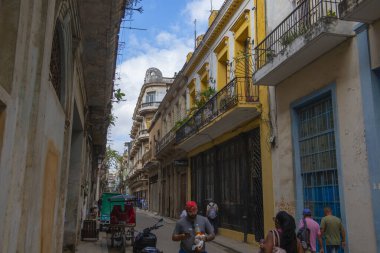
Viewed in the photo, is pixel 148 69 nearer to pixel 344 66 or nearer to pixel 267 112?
pixel 267 112

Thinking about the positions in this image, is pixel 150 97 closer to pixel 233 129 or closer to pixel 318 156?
pixel 233 129

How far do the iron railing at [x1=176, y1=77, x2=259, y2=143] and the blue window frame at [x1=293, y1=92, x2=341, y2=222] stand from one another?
106 inches

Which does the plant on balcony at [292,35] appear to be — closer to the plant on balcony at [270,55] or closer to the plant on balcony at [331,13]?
the plant on balcony at [270,55]

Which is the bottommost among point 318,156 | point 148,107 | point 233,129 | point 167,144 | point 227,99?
point 318,156

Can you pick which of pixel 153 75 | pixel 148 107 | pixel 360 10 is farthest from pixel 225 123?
pixel 153 75

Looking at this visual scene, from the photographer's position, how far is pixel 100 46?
9234 millimetres

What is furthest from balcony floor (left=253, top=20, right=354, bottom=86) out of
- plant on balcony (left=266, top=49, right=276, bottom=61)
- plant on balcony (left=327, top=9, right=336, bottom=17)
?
plant on balcony (left=327, top=9, right=336, bottom=17)

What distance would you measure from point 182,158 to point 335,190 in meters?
15.7

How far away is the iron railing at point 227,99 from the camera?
13.6 meters

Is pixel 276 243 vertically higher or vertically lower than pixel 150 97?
lower

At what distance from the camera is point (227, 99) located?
567 inches

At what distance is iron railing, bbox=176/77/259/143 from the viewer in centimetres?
1363

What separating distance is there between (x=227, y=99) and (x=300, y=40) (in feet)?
16.7

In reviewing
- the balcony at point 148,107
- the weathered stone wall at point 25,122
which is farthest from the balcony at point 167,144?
the weathered stone wall at point 25,122
